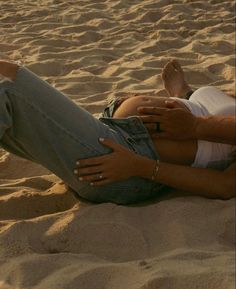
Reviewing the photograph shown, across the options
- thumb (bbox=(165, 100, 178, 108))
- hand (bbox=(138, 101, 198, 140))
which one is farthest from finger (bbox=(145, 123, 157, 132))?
thumb (bbox=(165, 100, 178, 108))

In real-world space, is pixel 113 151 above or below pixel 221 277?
above

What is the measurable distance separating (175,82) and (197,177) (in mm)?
1118

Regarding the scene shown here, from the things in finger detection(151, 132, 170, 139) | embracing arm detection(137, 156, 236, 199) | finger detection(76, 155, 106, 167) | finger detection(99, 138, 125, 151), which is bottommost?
embracing arm detection(137, 156, 236, 199)

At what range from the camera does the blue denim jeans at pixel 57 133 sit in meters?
2.07

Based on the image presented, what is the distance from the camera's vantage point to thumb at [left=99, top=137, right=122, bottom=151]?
7.19ft

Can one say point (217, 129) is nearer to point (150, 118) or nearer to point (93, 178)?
point (150, 118)

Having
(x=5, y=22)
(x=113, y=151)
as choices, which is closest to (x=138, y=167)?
(x=113, y=151)

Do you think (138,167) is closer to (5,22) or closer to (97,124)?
(97,124)

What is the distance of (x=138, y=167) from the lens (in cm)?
223

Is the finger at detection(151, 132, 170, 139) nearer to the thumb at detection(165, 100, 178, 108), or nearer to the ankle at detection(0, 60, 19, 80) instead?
the thumb at detection(165, 100, 178, 108)

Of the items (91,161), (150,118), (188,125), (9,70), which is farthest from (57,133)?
(188,125)

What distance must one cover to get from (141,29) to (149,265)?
402 centimetres

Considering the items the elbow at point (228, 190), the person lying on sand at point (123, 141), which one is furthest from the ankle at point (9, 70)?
the elbow at point (228, 190)

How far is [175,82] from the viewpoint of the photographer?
10.7ft
